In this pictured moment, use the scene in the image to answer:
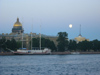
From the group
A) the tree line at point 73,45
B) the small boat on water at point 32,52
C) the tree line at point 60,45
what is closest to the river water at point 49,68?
the small boat on water at point 32,52

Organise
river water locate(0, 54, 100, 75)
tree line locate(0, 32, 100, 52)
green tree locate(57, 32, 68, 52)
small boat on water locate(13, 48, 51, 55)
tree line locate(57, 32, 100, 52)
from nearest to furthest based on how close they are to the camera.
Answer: river water locate(0, 54, 100, 75), small boat on water locate(13, 48, 51, 55), tree line locate(0, 32, 100, 52), green tree locate(57, 32, 68, 52), tree line locate(57, 32, 100, 52)

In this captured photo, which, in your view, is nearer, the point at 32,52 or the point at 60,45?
the point at 32,52

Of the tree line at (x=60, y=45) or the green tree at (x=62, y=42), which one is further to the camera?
the green tree at (x=62, y=42)

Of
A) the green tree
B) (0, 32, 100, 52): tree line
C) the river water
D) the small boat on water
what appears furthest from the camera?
the green tree

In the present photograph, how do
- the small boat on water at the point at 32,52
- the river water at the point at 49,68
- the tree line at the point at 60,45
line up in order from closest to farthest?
1. the river water at the point at 49,68
2. the small boat on water at the point at 32,52
3. the tree line at the point at 60,45

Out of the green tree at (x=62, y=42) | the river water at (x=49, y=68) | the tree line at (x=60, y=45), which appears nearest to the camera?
the river water at (x=49, y=68)

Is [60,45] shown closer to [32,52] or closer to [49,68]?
[32,52]

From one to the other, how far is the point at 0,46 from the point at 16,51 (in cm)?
581

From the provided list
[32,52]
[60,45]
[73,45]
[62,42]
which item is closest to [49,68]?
[32,52]

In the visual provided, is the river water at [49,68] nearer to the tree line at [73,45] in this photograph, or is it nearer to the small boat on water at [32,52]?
the small boat on water at [32,52]

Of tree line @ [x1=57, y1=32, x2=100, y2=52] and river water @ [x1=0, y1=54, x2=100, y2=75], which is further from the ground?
tree line @ [x1=57, y1=32, x2=100, y2=52]

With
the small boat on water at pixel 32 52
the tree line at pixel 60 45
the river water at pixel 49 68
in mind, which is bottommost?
the river water at pixel 49 68

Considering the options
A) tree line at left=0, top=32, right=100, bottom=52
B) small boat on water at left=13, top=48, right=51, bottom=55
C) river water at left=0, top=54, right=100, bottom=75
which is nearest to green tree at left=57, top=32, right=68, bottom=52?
tree line at left=0, top=32, right=100, bottom=52

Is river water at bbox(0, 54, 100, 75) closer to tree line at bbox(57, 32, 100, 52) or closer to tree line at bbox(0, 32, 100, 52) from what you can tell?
tree line at bbox(0, 32, 100, 52)
